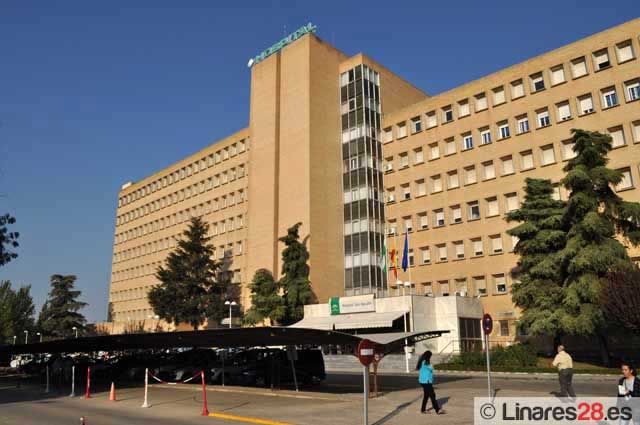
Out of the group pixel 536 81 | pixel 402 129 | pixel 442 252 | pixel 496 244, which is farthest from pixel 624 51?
pixel 442 252

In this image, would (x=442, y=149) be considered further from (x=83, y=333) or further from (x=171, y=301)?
(x=83, y=333)

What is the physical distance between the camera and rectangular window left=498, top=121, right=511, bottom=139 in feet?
163

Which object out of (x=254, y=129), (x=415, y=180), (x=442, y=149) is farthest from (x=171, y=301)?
(x=442, y=149)

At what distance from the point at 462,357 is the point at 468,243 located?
15.6 meters

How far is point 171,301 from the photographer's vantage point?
59906 mm

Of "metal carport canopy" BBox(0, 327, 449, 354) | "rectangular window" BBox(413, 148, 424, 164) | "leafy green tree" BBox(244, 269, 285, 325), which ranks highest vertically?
"rectangular window" BBox(413, 148, 424, 164)

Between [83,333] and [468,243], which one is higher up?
[468,243]

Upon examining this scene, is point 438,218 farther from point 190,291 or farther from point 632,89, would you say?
point 190,291

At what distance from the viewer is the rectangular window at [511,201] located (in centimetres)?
4784

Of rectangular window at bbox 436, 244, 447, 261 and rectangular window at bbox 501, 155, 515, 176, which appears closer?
rectangular window at bbox 501, 155, 515, 176

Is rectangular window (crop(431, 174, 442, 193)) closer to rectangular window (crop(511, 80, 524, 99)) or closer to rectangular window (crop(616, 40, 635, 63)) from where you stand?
rectangular window (crop(511, 80, 524, 99))

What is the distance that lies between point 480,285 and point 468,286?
1.06 m

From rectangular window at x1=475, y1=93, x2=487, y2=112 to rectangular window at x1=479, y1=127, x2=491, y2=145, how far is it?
6.46 ft

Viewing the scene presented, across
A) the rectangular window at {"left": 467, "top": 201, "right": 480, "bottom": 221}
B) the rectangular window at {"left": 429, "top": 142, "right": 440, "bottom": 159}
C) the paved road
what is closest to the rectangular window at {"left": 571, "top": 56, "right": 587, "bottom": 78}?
the rectangular window at {"left": 467, "top": 201, "right": 480, "bottom": 221}
